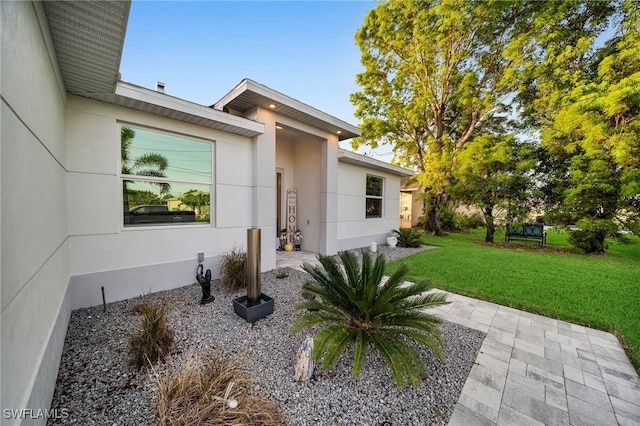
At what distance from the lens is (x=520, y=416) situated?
1.74 m

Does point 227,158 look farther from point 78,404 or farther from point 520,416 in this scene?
point 520,416

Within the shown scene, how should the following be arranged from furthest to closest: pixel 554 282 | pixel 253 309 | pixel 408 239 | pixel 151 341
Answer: pixel 408 239 < pixel 554 282 < pixel 253 309 < pixel 151 341

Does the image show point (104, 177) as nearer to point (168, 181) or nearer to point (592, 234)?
point (168, 181)

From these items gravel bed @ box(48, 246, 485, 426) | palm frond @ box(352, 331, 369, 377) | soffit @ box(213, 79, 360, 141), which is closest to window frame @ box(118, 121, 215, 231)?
soffit @ box(213, 79, 360, 141)

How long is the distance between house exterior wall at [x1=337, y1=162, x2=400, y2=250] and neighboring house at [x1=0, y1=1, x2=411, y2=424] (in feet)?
0.42

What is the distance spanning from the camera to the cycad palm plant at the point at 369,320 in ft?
6.36

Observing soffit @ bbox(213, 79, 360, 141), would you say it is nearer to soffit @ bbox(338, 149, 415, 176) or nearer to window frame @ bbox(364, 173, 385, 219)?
soffit @ bbox(338, 149, 415, 176)

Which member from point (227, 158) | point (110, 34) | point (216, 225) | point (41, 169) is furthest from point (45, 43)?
point (216, 225)

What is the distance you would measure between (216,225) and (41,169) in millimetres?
2969

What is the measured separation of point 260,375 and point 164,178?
3704mm

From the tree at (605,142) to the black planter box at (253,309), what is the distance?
10576mm

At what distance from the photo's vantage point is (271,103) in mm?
4898

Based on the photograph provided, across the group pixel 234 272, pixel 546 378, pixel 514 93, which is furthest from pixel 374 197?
pixel 514 93

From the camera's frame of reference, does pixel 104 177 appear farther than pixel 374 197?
No
